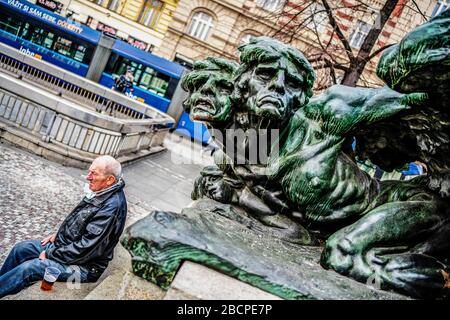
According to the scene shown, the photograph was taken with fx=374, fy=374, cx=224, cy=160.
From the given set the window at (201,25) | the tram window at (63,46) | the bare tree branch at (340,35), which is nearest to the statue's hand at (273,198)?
the bare tree branch at (340,35)

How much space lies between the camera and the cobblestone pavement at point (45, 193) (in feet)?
17.7

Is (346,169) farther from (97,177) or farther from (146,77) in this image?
(146,77)

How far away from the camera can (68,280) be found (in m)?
3.15

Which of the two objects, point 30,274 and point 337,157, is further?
point 30,274

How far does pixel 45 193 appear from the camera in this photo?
22.4ft

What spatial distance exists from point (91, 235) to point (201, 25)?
25.9 m

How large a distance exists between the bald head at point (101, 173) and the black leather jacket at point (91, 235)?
11 centimetres

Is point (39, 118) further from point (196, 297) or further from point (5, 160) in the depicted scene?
point (196, 297)

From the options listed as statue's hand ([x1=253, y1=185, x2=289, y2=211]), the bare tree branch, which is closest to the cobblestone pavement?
statue's hand ([x1=253, y1=185, x2=289, y2=211])

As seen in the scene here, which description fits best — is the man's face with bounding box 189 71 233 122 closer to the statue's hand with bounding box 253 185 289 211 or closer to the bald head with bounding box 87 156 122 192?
the statue's hand with bounding box 253 185 289 211

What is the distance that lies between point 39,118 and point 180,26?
792 inches

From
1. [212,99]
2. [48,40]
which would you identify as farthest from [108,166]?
[48,40]
